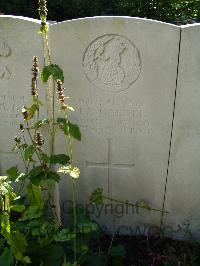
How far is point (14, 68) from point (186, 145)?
1267 mm

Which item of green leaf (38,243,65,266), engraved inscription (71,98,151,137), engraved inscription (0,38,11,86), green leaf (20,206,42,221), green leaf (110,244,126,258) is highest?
engraved inscription (0,38,11,86)

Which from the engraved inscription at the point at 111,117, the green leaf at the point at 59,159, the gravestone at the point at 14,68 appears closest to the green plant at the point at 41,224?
the green leaf at the point at 59,159

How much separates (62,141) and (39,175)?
54 centimetres

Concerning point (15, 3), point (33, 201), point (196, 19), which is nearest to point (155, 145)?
point (33, 201)

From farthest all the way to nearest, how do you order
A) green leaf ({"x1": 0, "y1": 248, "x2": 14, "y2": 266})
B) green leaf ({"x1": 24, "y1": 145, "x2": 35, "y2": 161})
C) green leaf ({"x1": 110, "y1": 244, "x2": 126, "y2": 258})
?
green leaf ({"x1": 110, "y1": 244, "x2": 126, "y2": 258})
green leaf ({"x1": 24, "y1": 145, "x2": 35, "y2": 161})
green leaf ({"x1": 0, "y1": 248, "x2": 14, "y2": 266})

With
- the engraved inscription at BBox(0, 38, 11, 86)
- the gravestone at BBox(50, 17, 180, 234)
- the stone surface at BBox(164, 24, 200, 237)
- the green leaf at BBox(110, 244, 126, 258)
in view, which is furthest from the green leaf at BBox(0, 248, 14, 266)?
the stone surface at BBox(164, 24, 200, 237)

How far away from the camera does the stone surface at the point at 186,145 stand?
8.31 ft

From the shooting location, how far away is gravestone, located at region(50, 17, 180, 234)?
8.22 feet

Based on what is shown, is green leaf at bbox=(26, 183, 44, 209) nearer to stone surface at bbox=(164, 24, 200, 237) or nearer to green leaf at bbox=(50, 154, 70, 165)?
green leaf at bbox=(50, 154, 70, 165)

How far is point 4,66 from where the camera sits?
265 cm

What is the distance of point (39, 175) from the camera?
7.65 ft

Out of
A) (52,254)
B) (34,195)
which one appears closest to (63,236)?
(52,254)

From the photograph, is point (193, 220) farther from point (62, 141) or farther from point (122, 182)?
point (62, 141)

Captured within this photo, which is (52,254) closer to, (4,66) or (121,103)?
(121,103)
